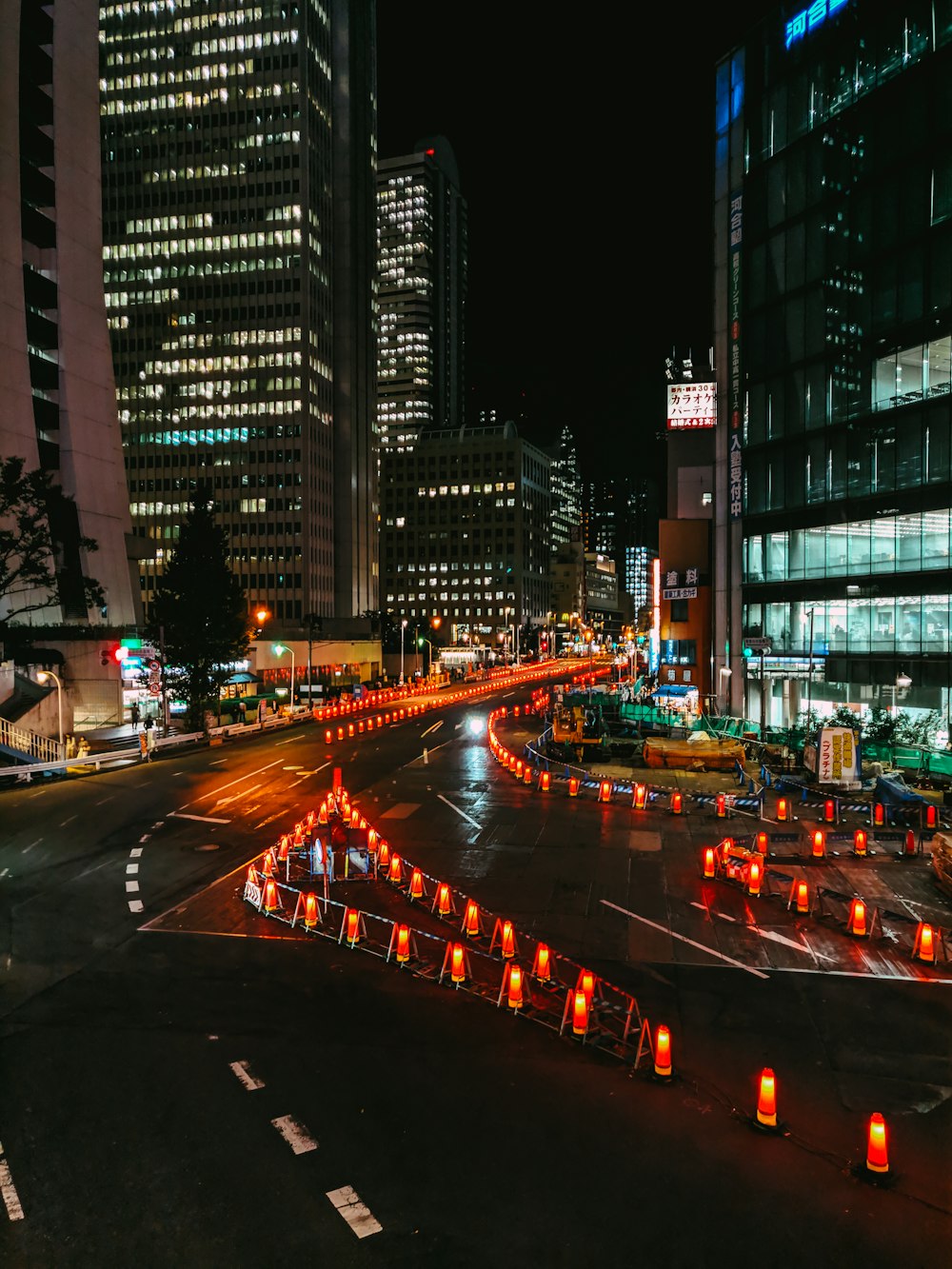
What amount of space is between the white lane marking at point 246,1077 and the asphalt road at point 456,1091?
33 mm

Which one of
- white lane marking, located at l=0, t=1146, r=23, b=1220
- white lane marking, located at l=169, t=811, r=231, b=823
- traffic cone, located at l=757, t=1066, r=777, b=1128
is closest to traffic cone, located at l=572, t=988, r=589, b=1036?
traffic cone, located at l=757, t=1066, r=777, b=1128

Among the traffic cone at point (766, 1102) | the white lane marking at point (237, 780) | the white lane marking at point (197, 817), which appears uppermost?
the traffic cone at point (766, 1102)

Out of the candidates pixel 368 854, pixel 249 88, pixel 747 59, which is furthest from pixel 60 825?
pixel 249 88

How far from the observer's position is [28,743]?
35.9 m

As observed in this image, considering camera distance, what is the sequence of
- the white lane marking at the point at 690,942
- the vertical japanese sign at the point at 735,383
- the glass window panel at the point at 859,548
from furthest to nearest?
the vertical japanese sign at the point at 735,383
the glass window panel at the point at 859,548
the white lane marking at the point at 690,942

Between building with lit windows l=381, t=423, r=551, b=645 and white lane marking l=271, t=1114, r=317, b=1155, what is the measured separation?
172242 mm

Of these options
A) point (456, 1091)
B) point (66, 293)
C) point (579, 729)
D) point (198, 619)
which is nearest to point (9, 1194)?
point (456, 1091)

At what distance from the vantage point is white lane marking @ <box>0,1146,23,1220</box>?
7.03m

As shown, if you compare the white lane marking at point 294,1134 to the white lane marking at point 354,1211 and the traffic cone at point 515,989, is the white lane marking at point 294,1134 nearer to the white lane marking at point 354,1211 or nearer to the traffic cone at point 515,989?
the white lane marking at point 354,1211

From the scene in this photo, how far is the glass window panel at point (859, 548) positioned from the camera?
37.5m

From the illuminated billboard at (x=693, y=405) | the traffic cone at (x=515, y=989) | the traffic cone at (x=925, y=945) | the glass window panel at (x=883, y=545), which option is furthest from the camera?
the illuminated billboard at (x=693, y=405)

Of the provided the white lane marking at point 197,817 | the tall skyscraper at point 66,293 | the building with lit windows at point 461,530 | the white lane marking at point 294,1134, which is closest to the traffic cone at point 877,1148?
the white lane marking at point 294,1134

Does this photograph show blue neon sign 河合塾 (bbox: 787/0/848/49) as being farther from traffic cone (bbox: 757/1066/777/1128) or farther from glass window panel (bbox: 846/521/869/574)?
traffic cone (bbox: 757/1066/777/1128)

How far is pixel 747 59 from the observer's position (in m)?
45.5
